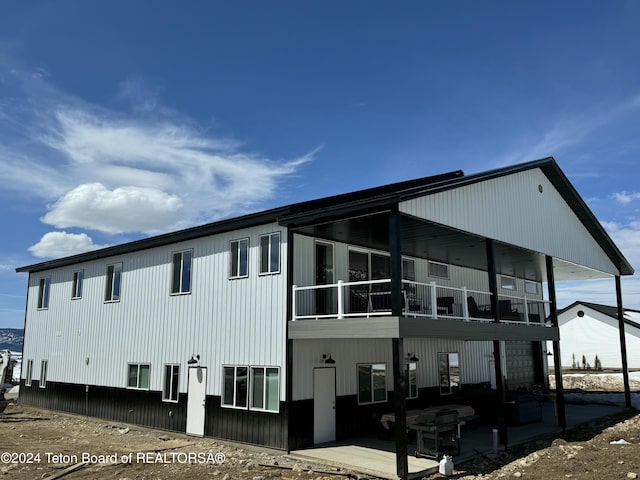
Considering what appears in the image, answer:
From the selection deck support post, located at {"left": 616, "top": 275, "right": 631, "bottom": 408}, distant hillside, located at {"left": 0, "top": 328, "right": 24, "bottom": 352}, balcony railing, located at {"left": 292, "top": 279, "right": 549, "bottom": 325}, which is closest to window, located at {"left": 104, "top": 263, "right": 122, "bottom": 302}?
balcony railing, located at {"left": 292, "top": 279, "right": 549, "bottom": 325}

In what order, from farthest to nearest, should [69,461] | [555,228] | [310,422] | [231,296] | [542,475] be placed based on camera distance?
[555,228] → [231,296] → [310,422] → [69,461] → [542,475]

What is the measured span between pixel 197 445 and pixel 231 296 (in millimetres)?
4369

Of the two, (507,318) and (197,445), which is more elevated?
(507,318)

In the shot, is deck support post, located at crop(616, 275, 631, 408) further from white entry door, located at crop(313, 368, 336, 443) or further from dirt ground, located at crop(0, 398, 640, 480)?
white entry door, located at crop(313, 368, 336, 443)

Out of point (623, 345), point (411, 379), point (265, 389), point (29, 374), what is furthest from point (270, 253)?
point (623, 345)

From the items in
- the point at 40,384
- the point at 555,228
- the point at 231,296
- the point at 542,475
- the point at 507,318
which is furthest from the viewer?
the point at 40,384

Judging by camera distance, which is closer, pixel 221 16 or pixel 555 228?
A: pixel 221 16

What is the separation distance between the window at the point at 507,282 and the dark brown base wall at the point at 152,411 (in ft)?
47.8

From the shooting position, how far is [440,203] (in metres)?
14.6

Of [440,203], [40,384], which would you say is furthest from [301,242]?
[40,384]

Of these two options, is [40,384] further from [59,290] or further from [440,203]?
[440,203]

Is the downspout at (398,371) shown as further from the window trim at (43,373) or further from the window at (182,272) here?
the window trim at (43,373)

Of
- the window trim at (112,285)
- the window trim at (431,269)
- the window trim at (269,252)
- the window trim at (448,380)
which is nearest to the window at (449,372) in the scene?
the window trim at (448,380)

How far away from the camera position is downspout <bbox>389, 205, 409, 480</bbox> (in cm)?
1194
